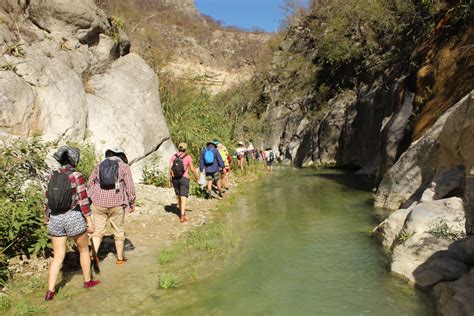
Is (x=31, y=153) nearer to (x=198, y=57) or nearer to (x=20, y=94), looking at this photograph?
(x=20, y=94)

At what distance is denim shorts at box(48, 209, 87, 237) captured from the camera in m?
5.14

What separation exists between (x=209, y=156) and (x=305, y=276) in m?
6.41

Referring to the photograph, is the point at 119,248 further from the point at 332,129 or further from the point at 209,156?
the point at 332,129

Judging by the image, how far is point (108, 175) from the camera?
6.34 metres

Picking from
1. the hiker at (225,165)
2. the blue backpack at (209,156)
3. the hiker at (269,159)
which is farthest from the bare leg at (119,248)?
the hiker at (269,159)

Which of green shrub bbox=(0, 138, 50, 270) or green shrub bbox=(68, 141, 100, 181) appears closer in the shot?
green shrub bbox=(0, 138, 50, 270)

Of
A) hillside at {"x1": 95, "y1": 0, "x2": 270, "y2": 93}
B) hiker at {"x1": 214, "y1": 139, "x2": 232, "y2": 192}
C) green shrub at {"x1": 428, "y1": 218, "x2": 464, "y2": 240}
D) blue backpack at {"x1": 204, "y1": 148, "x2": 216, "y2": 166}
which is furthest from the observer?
hillside at {"x1": 95, "y1": 0, "x2": 270, "y2": 93}

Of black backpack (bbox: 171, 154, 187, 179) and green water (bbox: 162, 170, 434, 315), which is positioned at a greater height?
black backpack (bbox: 171, 154, 187, 179)

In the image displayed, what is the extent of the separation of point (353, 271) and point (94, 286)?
12.5ft

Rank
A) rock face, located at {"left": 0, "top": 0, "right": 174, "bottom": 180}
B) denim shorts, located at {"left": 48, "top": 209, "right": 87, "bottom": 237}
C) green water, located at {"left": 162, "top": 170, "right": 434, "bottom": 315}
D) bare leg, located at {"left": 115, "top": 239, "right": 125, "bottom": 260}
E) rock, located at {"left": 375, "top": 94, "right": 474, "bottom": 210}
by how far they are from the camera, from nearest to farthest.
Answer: green water, located at {"left": 162, "top": 170, "right": 434, "bottom": 315} → denim shorts, located at {"left": 48, "top": 209, "right": 87, "bottom": 237} → bare leg, located at {"left": 115, "top": 239, "right": 125, "bottom": 260} → rock, located at {"left": 375, "top": 94, "right": 474, "bottom": 210} → rock face, located at {"left": 0, "top": 0, "right": 174, "bottom": 180}

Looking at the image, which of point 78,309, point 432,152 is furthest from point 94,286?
point 432,152

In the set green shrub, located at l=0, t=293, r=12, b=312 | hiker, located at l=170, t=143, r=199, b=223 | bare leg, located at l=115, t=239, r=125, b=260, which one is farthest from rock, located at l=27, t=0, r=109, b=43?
green shrub, located at l=0, t=293, r=12, b=312

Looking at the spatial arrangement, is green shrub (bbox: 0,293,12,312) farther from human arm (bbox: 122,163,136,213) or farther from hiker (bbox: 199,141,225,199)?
hiker (bbox: 199,141,225,199)

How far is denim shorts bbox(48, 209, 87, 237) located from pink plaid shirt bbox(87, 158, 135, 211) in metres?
1.08
